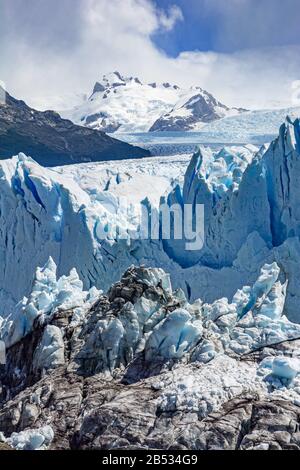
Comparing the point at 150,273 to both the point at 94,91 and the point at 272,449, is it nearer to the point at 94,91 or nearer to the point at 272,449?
the point at 272,449

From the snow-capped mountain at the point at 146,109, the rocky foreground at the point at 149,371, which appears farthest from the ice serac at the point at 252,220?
the snow-capped mountain at the point at 146,109

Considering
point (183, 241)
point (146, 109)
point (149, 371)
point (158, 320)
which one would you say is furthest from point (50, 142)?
point (146, 109)

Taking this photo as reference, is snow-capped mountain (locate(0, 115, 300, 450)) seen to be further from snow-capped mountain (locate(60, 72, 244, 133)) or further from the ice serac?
snow-capped mountain (locate(60, 72, 244, 133))

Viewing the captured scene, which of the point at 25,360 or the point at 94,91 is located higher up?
the point at 94,91

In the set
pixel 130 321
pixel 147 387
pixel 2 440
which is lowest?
pixel 2 440

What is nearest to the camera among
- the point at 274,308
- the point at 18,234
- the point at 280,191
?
the point at 274,308

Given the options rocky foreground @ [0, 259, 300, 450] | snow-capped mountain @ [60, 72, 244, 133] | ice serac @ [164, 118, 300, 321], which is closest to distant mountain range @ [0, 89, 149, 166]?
ice serac @ [164, 118, 300, 321]

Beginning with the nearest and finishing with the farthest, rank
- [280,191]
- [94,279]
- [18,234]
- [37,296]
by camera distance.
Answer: [37,296], [280,191], [94,279], [18,234]

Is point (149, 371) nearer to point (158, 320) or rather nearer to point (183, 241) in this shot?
point (158, 320)

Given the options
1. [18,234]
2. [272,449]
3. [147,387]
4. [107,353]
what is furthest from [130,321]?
[18,234]
